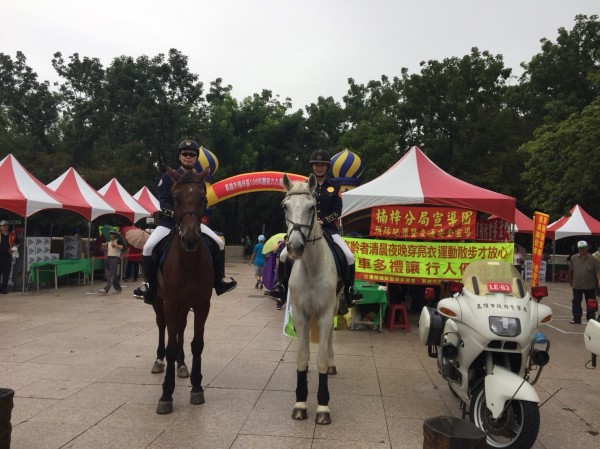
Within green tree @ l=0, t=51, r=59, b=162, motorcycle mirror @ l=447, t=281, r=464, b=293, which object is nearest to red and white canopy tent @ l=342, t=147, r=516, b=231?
motorcycle mirror @ l=447, t=281, r=464, b=293

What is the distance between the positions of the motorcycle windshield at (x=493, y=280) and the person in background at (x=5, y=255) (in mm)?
13904

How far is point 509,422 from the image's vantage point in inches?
154

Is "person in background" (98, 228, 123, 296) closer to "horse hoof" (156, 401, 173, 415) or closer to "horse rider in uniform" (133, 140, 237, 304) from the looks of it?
"horse rider in uniform" (133, 140, 237, 304)

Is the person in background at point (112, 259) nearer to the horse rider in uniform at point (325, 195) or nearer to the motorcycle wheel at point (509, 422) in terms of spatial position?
the horse rider in uniform at point (325, 195)

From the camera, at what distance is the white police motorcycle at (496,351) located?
3768mm

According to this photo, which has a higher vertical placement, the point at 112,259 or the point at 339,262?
the point at 339,262

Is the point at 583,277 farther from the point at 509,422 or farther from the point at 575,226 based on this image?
the point at 575,226

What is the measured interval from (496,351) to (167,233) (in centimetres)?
365

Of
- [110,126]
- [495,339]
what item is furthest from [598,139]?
[110,126]

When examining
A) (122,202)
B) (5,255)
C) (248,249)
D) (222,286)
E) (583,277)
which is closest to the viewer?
(222,286)

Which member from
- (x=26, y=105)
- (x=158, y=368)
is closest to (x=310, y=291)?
(x=158, y=368)

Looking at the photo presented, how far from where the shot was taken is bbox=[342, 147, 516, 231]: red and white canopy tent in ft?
32.9

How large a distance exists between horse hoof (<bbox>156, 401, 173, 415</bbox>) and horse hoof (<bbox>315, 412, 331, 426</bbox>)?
1.48 meters

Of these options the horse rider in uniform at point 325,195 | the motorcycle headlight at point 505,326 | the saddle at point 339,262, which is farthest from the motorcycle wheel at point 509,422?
the horse rider in uniform at point 325,195
